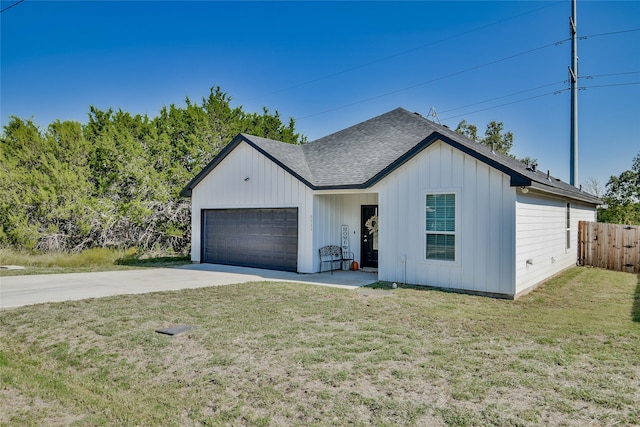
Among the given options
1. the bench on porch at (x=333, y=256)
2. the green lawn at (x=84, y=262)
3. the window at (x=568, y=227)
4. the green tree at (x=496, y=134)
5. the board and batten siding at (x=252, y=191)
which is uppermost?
the green tree at (x=496, y=134)

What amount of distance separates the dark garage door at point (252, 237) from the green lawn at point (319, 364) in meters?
5.29

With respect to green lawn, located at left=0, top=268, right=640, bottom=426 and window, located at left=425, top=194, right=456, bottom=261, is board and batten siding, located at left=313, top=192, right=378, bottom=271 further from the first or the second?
green lawn, located at left=0, top=268, right=640, bottom=426

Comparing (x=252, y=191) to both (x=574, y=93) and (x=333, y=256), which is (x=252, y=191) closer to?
(x=333, y=256)

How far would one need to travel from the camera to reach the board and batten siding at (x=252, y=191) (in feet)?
42.0

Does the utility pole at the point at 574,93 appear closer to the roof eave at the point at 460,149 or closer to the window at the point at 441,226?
the window at the point at 441,226

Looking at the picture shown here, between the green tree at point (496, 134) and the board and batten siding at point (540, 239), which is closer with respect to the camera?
the board and batten siding at point (540, 239)

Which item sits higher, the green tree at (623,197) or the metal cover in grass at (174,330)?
the green tree at (623,197)

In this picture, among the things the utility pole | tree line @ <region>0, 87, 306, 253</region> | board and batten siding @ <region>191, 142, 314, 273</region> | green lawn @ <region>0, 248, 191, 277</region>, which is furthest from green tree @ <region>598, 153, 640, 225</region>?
green lawn @ <region>0, 248, 191, 277</region>

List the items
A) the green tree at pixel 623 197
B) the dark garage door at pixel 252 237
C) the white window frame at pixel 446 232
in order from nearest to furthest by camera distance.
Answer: the white window frame at pixel 446 232
the dark garage door at pixel 252 237
the green tree at pixel 623 197

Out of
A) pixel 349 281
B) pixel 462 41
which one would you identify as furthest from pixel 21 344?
pixel 462 41

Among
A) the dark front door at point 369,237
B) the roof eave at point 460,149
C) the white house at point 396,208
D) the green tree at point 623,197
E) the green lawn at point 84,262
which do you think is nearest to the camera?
the roof eave at point 460,149

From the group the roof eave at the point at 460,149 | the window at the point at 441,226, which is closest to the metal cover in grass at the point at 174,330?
the window at the point at 441,226

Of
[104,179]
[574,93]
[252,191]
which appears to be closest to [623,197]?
[574,93]

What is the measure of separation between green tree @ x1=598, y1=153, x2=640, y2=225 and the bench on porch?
1744 cm
